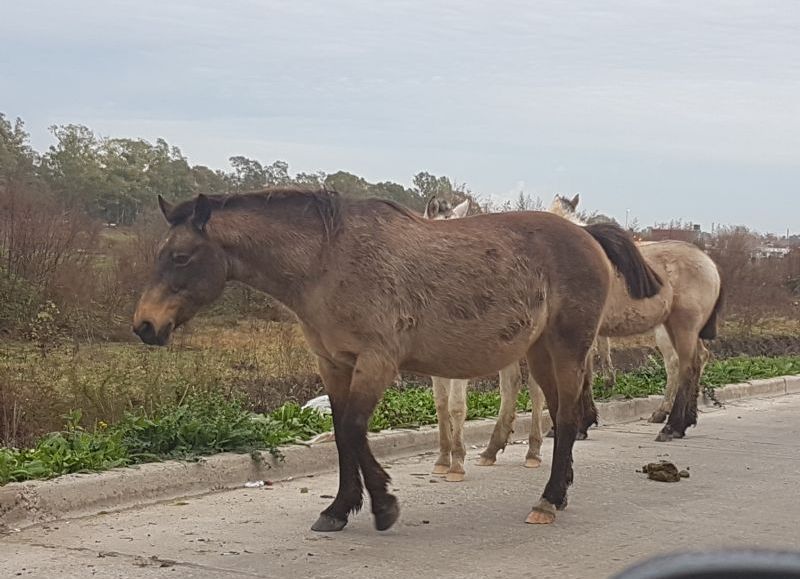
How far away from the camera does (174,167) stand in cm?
2317

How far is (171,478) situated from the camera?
751cm

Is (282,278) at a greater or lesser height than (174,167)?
lesser

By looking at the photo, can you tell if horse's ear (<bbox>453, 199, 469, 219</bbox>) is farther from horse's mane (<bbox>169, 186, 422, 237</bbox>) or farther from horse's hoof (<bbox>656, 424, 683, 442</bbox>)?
horse's hoof (<bbox>656, 424, 683, 442</bbox>)

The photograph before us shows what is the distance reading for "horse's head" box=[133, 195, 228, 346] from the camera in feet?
21.5

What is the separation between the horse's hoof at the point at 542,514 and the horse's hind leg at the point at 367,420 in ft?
3.10

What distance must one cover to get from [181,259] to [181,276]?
103 millimetres

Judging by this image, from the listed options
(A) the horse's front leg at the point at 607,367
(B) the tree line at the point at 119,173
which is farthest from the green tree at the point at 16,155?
(A) the horse's front leg at the point at 607,367

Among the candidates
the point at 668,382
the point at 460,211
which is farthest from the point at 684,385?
the point at 460,211

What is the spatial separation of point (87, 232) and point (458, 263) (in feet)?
30.9

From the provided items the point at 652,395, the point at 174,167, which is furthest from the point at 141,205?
the point at 652,395

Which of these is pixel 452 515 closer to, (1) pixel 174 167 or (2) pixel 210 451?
(2) pixel 210 451

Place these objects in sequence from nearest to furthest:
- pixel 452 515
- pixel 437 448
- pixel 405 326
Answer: pixel 405 326, pixel 452 515, pixel 437 448

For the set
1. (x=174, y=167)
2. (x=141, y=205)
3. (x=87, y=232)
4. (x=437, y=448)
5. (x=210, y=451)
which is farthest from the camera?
(x=174, y=167)

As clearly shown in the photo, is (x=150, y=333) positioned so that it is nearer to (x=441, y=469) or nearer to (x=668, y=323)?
(x=441, y=469)
